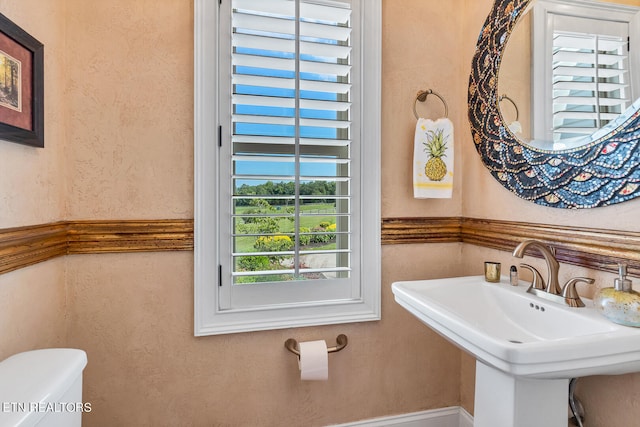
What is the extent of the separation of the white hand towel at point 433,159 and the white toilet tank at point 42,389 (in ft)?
4.37

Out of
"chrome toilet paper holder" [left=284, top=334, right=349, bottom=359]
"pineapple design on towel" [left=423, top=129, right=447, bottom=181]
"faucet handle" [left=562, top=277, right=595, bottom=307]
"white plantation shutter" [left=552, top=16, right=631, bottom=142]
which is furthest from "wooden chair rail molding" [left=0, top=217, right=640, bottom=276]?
"chrome toilet paper holder" [left=284, top=334, right=349, bottom=359]

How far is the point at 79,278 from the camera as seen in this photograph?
4.14 ft

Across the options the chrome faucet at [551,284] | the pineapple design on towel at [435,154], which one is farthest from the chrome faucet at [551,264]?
the pineapple design on towel at [435,154]

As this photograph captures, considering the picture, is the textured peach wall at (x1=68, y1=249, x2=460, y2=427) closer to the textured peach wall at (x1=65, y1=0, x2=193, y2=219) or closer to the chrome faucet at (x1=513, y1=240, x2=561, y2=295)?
the textured peach wall at (x1=65, y1=0, x2=193, y2=219)

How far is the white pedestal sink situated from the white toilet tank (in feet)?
3.14

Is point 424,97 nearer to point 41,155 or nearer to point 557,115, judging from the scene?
point 557,115

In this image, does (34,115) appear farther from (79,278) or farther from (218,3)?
(218,3)

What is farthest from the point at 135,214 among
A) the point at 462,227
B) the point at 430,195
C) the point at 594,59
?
the point at 594,59

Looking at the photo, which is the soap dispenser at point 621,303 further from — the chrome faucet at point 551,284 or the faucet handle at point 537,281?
the faucet handle at point 537,281

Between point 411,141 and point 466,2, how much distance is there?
0.71m

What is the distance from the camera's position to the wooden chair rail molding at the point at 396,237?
96 cm

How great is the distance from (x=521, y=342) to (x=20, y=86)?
1.64m

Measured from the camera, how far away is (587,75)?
1049mm

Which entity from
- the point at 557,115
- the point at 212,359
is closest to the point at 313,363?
the point at 212,359
